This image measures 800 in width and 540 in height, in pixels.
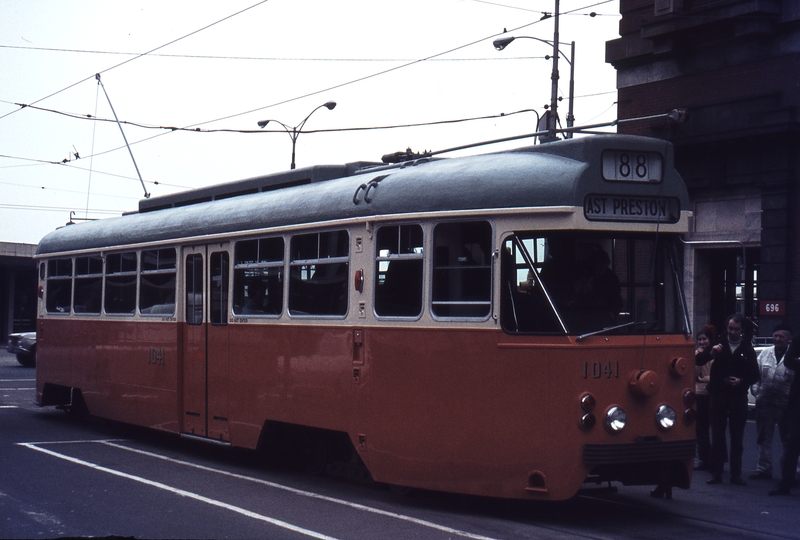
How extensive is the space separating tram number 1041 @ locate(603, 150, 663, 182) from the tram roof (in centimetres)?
5

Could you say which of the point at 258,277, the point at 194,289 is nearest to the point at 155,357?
the point at 194,289

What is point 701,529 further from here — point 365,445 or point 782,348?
point 782,348

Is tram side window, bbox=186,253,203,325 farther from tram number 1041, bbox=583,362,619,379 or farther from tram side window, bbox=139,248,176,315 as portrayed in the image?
tram number 1041, bbox=583,362,619,379

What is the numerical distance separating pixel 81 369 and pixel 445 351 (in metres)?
8.28

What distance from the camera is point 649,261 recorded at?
29.6ft

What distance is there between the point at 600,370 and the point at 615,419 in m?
0.40

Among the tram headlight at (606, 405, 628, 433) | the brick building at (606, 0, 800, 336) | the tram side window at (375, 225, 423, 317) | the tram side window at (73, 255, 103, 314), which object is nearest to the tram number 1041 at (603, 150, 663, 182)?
the tram side window at (375, 225, 423, 317)

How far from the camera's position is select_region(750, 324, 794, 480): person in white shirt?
11508 millimetres

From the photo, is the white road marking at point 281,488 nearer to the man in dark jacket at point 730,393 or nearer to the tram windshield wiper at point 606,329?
the tram windshield wiper at point 606,329

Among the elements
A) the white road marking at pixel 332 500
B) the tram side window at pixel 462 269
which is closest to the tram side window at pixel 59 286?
the white road marking at pixel 332 500

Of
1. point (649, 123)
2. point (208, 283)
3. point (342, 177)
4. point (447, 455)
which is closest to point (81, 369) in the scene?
point (208, 283)

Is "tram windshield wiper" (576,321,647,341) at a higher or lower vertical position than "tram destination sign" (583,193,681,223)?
lower

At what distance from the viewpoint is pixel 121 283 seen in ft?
47.5

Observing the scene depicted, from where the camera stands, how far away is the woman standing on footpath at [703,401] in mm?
11875
